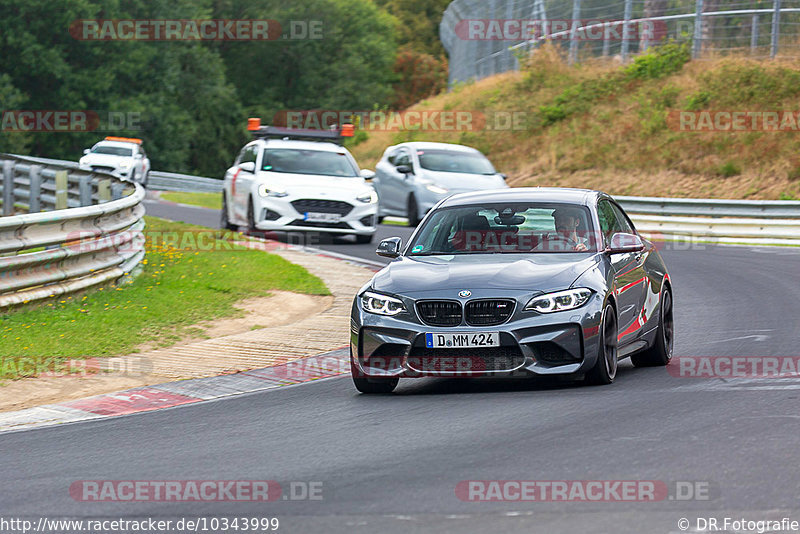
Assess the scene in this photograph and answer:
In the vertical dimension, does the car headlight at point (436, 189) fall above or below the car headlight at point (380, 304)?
below

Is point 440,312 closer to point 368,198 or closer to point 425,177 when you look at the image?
point 368,198

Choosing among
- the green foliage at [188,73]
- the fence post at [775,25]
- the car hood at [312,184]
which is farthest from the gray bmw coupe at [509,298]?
the green foliage at [188,73]

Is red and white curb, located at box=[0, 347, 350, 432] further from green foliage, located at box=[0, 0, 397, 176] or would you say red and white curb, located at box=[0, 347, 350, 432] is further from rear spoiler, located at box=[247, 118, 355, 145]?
green foliage, located at box=[0, 0, 397, 176]

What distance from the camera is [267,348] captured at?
1185 cm

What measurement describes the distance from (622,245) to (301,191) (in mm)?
12150

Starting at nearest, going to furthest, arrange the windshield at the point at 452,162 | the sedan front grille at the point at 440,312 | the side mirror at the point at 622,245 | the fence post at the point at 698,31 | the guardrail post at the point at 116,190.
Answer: the sedan front grille at the point at 440,312
the side mirror at the point at 622,245
the guardrail post at the point at 116,190
the windshield at the point at 452,162
the fence post at the point at 698,31

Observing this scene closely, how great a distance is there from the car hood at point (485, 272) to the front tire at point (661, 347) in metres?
1.20

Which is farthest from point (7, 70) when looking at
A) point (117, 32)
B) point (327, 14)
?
point (327, 14)

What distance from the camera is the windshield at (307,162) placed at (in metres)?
22.1

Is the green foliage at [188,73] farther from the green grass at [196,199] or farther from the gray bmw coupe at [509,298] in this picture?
the gray bmw coupe at [509,298]

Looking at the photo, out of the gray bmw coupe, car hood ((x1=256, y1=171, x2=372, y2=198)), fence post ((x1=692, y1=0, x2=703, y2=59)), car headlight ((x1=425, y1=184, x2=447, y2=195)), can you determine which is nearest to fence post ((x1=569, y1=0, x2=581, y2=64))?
fence post ((x1=692, y1=0, x2=703, y2=59))

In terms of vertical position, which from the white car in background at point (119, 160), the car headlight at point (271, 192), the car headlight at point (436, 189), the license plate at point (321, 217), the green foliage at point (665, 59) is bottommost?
the white car in background at point (119, 160)

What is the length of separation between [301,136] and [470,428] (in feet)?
56.8

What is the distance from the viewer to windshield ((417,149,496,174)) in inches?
1006
